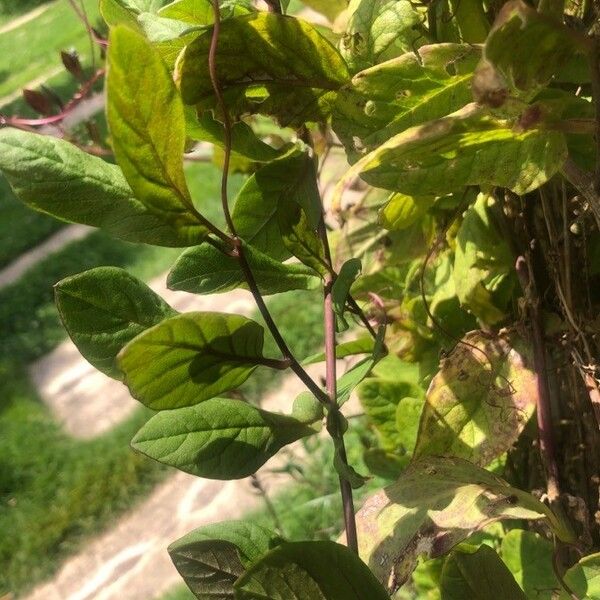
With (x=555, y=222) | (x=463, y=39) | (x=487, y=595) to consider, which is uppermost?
(x=463, y=39)

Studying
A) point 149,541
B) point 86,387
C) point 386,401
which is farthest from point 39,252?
point 386,401

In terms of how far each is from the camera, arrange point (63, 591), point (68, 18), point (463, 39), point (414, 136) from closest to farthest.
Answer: point (414, 136) < point (463, 39) < point (63, 591) < point (68, 18)

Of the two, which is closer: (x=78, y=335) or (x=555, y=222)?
(x=78, y=335)

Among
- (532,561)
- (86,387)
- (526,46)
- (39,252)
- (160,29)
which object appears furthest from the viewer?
(39,252)

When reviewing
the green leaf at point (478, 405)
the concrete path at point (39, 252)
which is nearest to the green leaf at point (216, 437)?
the green leaf at point (478, 405)

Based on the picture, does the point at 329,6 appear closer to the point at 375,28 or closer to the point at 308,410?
the point at 375,28

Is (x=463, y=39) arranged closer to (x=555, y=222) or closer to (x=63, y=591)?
(x=555, y=222)

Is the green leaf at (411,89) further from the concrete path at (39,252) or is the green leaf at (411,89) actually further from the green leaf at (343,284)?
the concrete path at (39,252)

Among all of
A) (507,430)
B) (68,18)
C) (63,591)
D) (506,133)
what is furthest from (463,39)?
(68,18)
